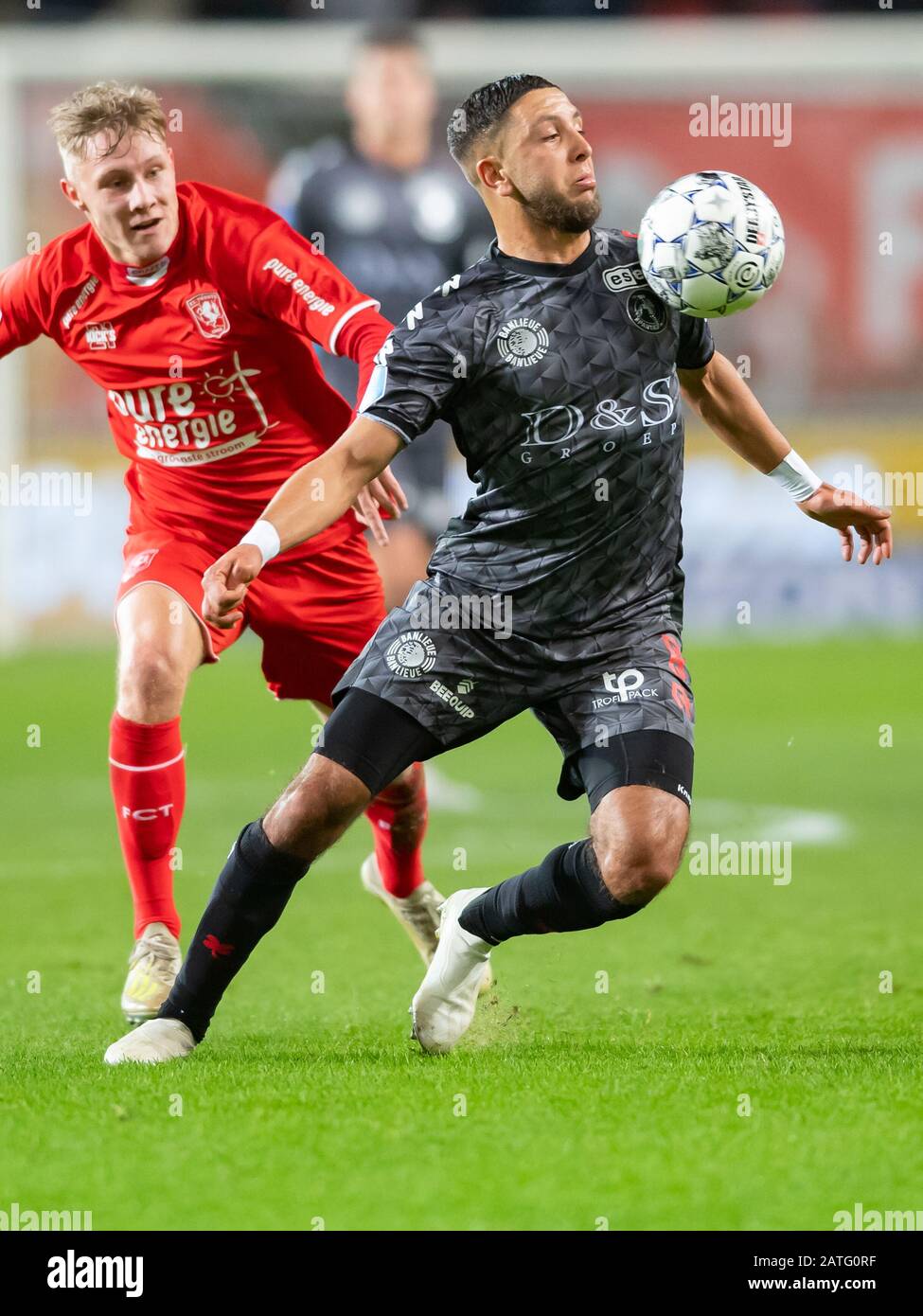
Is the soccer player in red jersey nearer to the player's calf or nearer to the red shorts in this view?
the red shorts

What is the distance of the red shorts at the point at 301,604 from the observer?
18.2ft

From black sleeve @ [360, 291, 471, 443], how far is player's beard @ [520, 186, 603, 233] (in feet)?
1.02

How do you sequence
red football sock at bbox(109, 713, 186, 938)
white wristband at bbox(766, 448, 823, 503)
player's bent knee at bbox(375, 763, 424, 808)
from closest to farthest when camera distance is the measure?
white wristband at bbox(766, 448, 823, 503) → red football sock at bbox(109, 713, 186, 938) → player's bent knee at bbox(375, 763, 424, 808)

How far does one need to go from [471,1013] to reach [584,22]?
18.3 m

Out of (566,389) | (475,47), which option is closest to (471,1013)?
(566,389)

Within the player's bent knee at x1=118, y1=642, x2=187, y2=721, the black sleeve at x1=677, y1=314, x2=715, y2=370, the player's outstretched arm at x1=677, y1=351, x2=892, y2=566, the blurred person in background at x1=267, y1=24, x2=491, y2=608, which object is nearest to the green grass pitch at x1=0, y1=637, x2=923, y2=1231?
the player's bent knee at x1=118, y1=642, x2=187, y2=721

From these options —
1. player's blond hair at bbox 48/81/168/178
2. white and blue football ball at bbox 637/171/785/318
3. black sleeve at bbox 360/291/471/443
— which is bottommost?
black sleeve at bbox 360/291/471/443

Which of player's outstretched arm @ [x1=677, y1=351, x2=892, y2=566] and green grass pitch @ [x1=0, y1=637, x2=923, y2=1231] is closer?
green grass pitch @ [x1=0, y1=637, x2=923, y2=1231]

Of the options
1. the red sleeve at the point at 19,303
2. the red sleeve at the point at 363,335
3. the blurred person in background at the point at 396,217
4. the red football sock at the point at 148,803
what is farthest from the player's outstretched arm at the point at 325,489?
the blurred person in background at the point at 396,217

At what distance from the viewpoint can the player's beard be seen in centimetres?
454

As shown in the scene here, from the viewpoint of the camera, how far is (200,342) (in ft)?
17.9

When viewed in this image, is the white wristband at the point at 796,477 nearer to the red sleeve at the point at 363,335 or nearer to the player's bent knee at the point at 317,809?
the red sleeve at the point at 363,335

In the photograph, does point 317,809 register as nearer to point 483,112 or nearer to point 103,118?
point 483,112

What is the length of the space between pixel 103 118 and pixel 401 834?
225 cm
